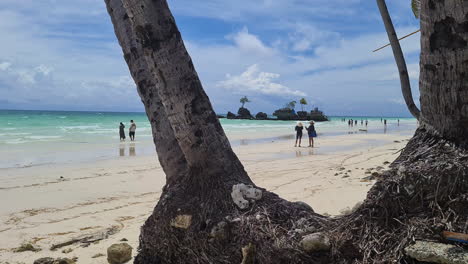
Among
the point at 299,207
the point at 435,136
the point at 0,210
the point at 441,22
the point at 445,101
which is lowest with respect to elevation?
the point at 0,210

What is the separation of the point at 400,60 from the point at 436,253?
1681 mm

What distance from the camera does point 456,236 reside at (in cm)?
235

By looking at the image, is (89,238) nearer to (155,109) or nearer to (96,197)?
(155,109)

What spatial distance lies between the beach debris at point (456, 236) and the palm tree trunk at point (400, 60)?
1.17m

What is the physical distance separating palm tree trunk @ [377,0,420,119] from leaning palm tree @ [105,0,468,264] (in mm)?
423

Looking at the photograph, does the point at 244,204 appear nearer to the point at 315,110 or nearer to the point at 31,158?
the point at 31,158

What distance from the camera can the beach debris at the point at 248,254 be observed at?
9.77ft

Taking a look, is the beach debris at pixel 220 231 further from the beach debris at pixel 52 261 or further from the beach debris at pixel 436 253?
the beach debris at pixel 52 261

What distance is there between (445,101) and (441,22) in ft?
1.81

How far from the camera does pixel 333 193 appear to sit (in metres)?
7.74

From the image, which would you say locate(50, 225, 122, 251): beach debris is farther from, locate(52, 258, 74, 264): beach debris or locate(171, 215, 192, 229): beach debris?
locate(171, 215, 192, 229): beach debris

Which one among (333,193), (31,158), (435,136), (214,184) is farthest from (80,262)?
(31,158)

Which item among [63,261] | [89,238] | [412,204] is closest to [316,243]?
[412,204]

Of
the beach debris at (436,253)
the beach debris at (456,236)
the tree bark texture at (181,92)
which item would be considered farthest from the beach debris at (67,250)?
the beach debris at (456,236)
